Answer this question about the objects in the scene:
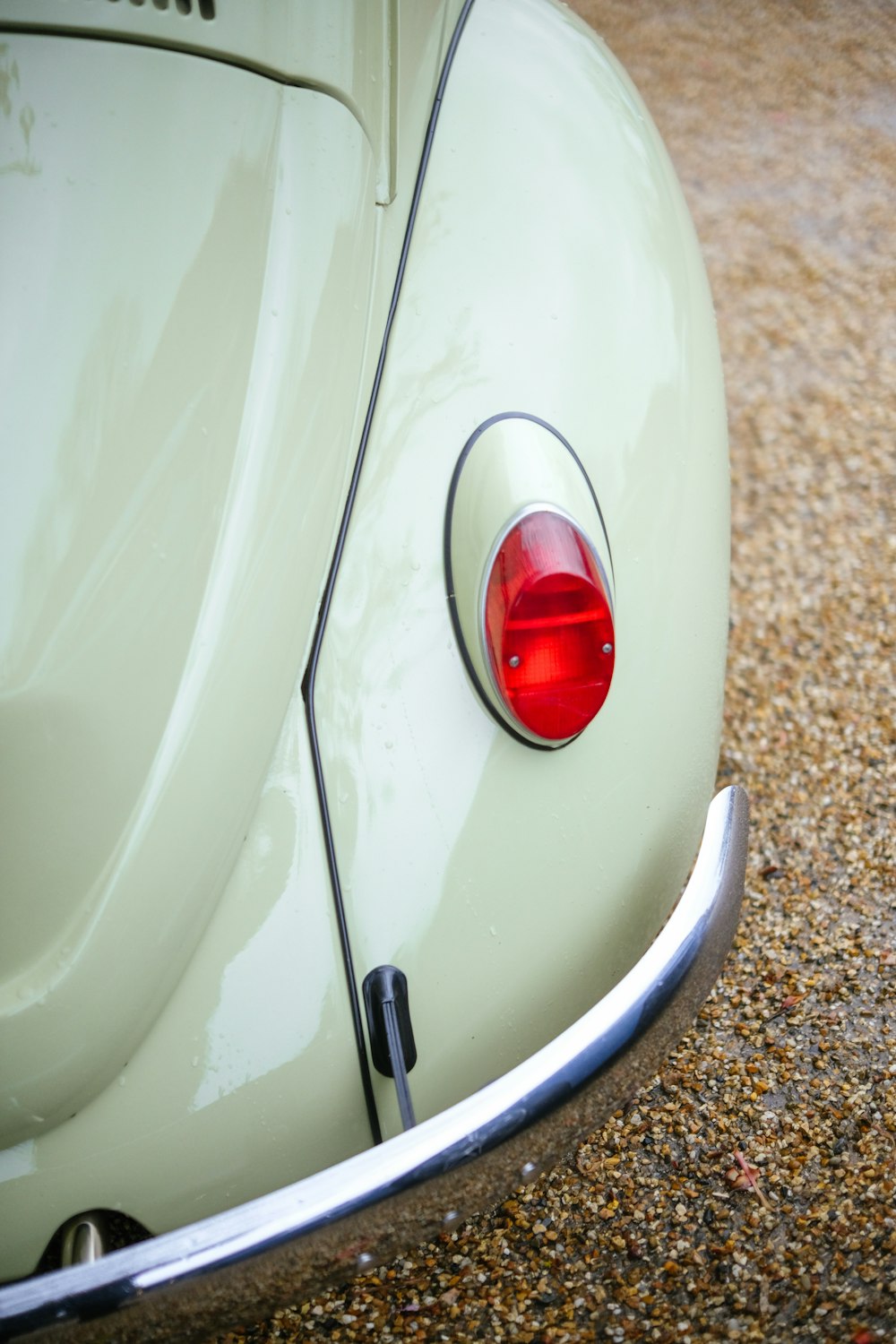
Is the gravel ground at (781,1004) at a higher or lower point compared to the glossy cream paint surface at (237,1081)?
lower

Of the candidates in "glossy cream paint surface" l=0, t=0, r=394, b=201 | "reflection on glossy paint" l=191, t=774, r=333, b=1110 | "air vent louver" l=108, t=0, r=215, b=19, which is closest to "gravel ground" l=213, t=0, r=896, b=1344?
"reflection on glossy paint" l=191, t=774, r=333, b=1110

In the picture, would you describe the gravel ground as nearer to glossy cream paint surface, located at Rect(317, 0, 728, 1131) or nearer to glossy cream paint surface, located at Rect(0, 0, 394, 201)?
glossy cream paint surface, located at Rect(317, 0, 728, 1131)

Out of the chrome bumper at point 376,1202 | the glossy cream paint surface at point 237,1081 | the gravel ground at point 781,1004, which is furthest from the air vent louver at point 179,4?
the gravel ground at point 781,1004

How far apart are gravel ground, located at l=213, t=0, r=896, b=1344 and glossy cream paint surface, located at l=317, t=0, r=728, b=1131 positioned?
0.52m

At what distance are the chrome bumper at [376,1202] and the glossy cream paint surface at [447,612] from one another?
135 mm

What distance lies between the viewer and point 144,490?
4.23 feet

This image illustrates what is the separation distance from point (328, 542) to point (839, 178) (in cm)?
511

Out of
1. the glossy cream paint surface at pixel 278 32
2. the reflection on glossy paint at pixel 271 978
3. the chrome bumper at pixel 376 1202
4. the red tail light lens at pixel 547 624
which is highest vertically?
the glossy cream paint surface at pixel 278 32

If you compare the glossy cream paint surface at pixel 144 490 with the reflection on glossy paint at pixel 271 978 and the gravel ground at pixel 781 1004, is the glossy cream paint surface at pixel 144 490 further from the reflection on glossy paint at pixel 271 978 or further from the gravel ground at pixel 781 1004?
the gravel ground at pixel 781 1004

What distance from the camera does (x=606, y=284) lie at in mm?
1612

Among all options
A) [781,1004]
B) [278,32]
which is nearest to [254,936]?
[278,32]

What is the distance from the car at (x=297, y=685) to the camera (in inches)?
48.3

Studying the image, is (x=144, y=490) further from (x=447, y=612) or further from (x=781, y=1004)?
(x=781, y=1004)

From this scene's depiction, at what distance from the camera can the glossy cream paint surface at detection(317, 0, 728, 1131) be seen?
136cm
